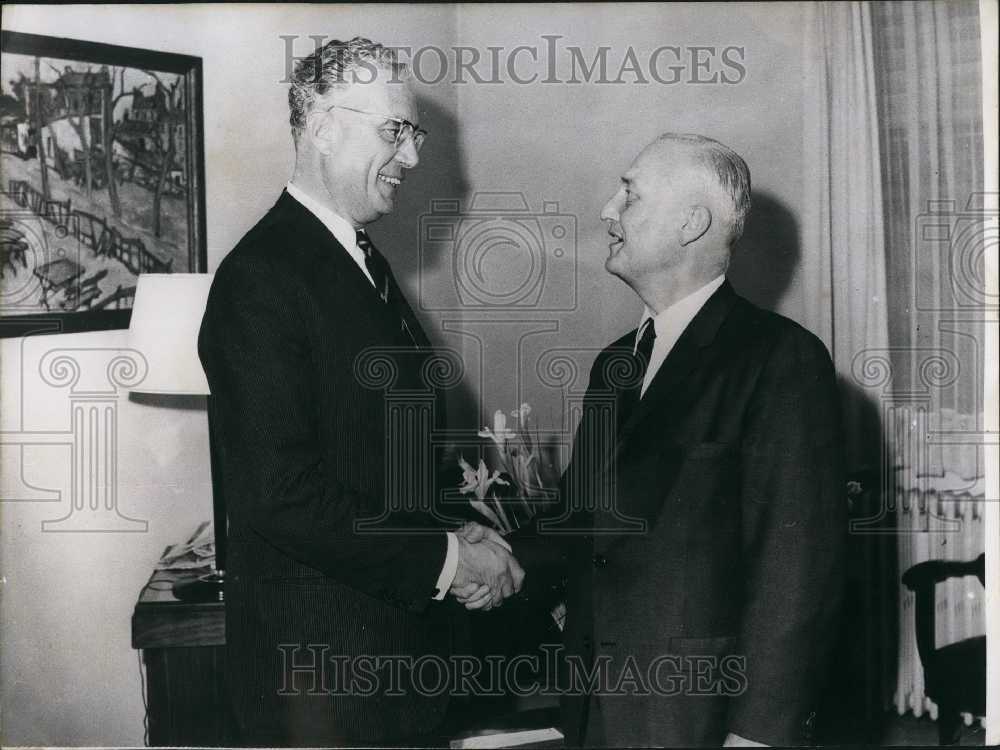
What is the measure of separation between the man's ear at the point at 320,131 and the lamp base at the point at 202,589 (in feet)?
3.41

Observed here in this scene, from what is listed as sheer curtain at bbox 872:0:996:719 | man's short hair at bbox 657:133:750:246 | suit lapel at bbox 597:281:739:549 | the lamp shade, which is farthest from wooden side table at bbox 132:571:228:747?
sheer curtain at bbox 872:0:996:719

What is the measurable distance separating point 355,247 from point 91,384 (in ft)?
2.46

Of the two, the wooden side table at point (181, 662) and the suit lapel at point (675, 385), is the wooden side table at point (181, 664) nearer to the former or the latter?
the wooden side table at point (181, 662)

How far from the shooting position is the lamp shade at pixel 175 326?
2.08 m

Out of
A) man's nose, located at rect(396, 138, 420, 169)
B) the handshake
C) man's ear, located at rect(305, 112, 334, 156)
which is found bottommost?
the handshake

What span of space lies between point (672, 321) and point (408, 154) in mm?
727

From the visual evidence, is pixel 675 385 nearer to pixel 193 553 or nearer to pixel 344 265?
pixel 344 265

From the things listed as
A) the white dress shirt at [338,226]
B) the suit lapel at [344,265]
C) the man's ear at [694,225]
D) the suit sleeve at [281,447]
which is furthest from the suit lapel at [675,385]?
the white dress shirt at [338,226]

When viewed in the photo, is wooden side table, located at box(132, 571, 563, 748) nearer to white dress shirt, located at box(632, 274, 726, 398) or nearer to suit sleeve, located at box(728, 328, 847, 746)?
suit sleeve, located at box(728, 328, 847, 746)

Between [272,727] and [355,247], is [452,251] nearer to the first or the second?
[355,247]

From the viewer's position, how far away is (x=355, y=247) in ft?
6.73

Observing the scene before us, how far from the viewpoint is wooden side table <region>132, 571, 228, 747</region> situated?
2.13m

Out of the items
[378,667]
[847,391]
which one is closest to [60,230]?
[378,667]

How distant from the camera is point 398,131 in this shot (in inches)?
82.3
